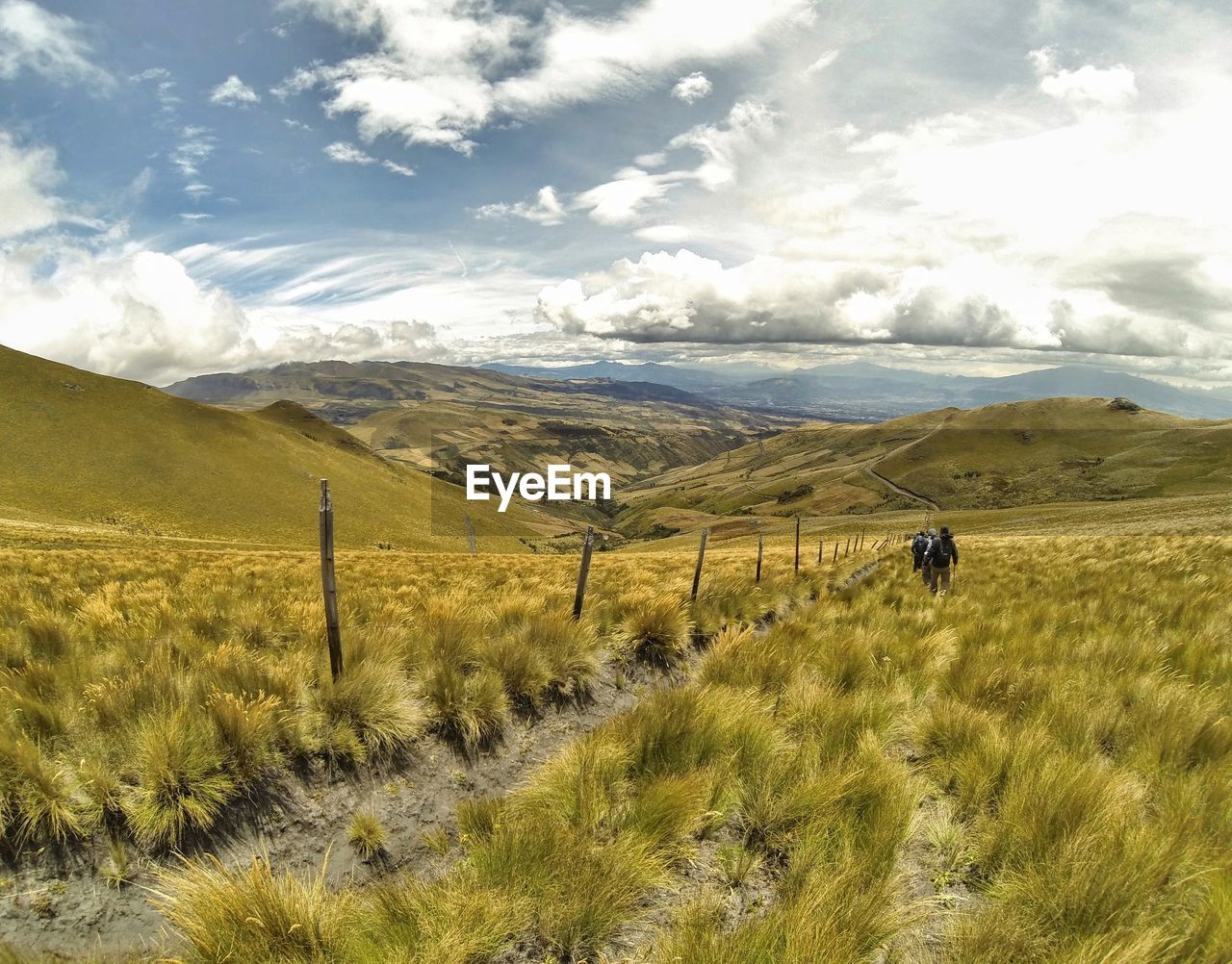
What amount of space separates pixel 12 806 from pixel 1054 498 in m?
174

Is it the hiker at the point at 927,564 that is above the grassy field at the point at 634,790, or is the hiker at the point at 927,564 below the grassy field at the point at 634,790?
below

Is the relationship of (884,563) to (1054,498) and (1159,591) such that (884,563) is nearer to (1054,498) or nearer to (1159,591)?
(1159,591)

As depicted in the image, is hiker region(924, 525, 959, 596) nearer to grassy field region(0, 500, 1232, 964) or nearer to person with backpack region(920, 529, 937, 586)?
person with backpack region(920, 529, 937, 586)

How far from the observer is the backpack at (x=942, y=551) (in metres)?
15.4

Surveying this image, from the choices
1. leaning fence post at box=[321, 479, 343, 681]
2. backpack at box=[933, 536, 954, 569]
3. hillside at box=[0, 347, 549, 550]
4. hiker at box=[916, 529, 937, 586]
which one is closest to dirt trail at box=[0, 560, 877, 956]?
leaning fence post at box=[321, 479, 343, 681]

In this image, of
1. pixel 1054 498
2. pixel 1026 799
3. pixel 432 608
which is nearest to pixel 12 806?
pixel 432 608

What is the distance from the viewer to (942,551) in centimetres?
1559

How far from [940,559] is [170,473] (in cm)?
12389

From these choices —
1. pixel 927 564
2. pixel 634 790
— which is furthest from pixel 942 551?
pixel 634 790

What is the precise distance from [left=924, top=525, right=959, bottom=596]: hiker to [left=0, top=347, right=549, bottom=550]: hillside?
8589cm

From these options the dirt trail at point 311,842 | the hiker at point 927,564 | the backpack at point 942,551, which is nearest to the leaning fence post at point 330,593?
the dirt trail at point 311,842

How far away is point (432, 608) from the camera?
28.1ft

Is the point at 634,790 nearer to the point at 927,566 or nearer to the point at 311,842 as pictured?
the point at 311,842

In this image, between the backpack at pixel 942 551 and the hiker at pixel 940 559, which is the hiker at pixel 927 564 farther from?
the backpack at pixel 942 551
